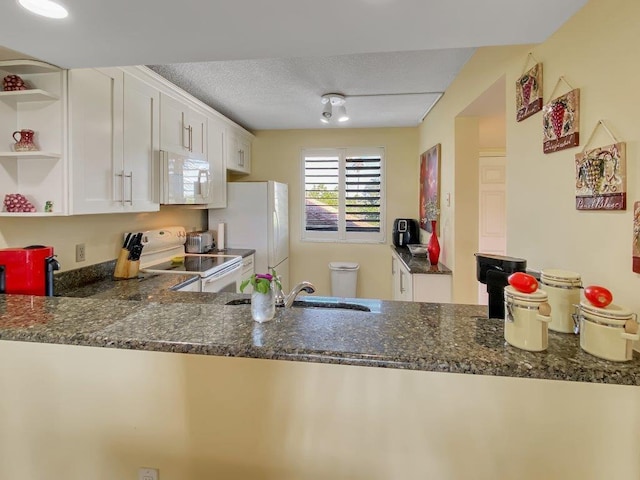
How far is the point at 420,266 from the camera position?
2924 millimetres

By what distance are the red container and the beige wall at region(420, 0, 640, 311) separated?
7.93 feet

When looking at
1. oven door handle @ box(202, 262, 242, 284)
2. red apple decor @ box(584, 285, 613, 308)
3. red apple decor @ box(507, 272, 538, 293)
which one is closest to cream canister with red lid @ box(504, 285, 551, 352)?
red apple decor @ box(507, 272, 538, 293)

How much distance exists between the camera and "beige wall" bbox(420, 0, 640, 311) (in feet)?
3.31

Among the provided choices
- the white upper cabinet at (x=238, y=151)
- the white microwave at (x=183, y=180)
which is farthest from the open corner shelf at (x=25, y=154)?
the white upper cabinet at (x=238, y=151)

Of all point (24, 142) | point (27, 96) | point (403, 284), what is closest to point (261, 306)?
point (24, 142)

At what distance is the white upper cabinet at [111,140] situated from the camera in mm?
1832

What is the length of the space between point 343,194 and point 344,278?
1110 millimetres

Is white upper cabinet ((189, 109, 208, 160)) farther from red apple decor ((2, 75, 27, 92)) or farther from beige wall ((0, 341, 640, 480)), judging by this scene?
beige wall ((0, 341, 640, 480))

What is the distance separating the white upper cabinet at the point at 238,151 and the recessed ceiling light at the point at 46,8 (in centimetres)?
243

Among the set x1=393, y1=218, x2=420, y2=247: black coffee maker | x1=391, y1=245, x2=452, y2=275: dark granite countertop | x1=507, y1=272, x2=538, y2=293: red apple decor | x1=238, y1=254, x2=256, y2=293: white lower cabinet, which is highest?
x1=393, y1=218, x2=420, y2=247: black coffee maker

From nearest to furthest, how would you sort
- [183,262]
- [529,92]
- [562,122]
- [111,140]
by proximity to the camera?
[562,122], [529,92], [111,140], [183,262]

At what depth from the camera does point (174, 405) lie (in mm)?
1044

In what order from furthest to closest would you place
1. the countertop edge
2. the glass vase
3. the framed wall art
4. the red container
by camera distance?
the framed wall art
the red container
the glass vase
the countertop edge

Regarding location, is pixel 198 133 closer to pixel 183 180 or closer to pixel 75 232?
pixel 183 180
